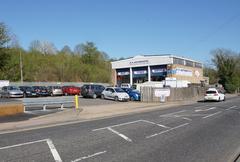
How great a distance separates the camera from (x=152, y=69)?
76.4 metres

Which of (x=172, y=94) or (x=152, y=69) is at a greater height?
(x=152, y=69)

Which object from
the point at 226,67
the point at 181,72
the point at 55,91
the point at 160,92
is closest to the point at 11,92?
the point at 55,91

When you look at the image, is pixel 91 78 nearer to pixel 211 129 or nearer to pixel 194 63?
pixel 194 63

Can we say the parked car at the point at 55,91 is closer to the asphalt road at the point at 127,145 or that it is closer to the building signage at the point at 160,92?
the building signage at the point at 160,92

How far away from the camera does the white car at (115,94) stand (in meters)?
39.2

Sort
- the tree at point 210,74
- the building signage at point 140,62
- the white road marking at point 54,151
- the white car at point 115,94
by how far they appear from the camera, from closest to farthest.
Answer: the white road marking at point 54,151 < the white car at point 115,94 < the building signage at point 140,62 < the tree at point 210,74

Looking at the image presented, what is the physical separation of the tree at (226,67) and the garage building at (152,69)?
10.7 meters

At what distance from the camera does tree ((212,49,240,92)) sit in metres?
91.1

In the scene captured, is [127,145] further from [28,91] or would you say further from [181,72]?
[181,72]

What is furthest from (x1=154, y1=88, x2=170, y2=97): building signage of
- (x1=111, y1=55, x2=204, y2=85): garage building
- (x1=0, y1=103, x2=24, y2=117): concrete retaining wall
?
(x1=111, y1=55, x2=204, y2=85): garage building

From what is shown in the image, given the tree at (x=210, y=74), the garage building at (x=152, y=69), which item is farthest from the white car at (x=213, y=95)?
the tree at (x=210, y=74)

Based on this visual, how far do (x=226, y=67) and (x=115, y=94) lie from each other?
210 ft

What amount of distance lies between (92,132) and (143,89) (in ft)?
88.9

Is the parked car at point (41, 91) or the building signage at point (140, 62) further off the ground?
the building signage at point (140, 62)
